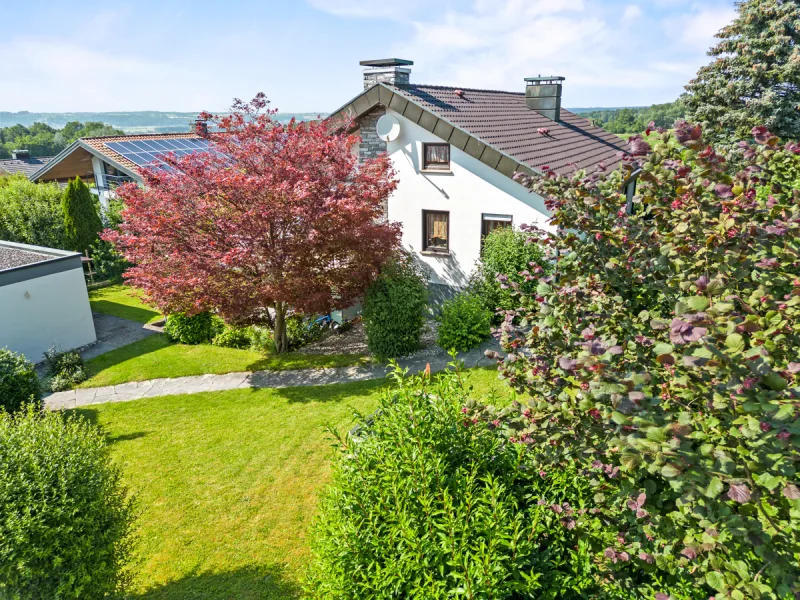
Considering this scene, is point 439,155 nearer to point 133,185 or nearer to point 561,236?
point 133,185

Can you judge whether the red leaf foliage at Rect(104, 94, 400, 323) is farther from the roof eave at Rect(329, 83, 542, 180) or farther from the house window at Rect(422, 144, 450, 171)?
the house window at Rect(422, 144, 450, 171)

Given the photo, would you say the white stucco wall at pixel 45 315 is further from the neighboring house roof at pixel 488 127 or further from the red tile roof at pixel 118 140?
the neighboring house roof at pixel 488 127

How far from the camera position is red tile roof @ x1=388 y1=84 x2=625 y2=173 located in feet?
49.9

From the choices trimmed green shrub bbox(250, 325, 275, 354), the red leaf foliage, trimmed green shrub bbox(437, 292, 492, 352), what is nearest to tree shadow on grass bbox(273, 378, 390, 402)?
the red leaf foliage

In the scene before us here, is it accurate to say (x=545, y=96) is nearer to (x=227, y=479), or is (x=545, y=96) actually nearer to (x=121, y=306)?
(x=227, y=479)

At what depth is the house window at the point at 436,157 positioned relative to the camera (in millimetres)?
15859

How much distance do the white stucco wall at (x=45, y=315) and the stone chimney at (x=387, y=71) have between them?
488 inches

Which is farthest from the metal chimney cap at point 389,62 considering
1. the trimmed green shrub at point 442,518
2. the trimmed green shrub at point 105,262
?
the trimmed green shrub at point 105,262

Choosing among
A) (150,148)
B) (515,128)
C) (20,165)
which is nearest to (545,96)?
(515,128)

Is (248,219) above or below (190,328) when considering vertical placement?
above

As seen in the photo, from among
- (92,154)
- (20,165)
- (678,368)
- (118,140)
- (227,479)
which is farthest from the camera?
(20,165)

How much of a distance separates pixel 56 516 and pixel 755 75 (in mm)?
33936

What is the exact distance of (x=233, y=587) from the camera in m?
6.37

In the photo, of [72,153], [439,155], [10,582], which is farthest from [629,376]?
[72,153]
